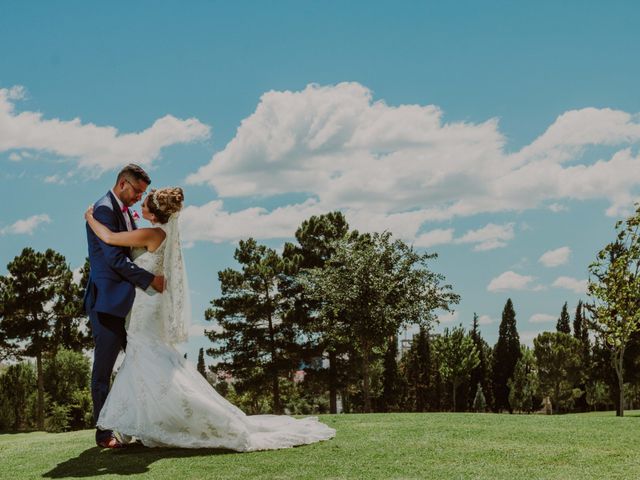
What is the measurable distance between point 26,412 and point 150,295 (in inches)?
1999

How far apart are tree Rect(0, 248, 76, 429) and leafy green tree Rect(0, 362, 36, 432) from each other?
7.90 metres

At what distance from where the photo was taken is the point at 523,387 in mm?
84562

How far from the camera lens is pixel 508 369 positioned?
87688mm

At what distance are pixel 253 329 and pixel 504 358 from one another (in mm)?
49547

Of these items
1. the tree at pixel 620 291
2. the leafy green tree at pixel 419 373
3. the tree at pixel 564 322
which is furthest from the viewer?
the tree at pixel 564 322

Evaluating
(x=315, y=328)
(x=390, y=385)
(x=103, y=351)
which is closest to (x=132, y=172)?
(x=103, y=351)

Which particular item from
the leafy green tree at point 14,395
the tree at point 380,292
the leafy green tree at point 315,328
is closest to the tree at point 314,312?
the leafy green tree at point 315,328

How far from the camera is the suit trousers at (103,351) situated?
8.35 meters

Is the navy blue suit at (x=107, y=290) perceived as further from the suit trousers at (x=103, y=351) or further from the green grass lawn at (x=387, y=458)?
the green grass lawn at (x=387, y=458)

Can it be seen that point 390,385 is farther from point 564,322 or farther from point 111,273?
point 111,273

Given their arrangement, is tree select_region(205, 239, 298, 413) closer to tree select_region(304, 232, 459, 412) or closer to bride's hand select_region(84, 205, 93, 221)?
tree select_region(304, 232, 459, 412)

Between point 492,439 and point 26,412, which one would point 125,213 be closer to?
point 492,439

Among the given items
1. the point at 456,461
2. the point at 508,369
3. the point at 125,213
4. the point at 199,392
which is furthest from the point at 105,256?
the point at 508,369

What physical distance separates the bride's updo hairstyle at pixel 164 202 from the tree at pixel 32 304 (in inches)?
1564
